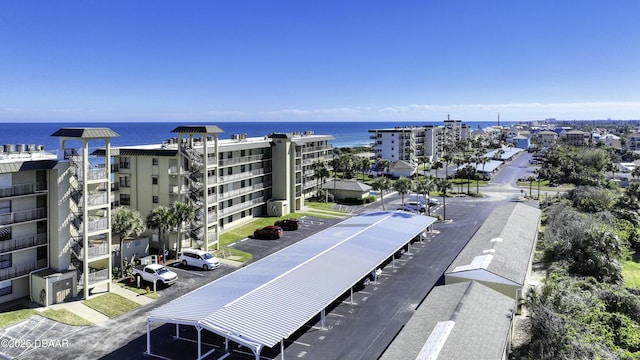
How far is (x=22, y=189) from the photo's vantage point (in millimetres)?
32750

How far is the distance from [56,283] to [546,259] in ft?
145

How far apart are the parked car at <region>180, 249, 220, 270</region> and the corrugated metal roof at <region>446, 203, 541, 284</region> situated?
857 inches

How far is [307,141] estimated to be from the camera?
78000 millimetres

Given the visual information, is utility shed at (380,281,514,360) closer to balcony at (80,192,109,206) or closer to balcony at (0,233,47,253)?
balcony at (80,192,109,206)

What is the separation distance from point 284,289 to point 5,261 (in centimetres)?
2113

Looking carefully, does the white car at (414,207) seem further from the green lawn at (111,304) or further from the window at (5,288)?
the window at (5,288)

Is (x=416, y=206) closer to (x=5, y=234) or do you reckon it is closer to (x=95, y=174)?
(x=95, y=174)

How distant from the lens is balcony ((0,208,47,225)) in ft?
105

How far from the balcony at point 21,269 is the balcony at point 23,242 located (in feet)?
4.86

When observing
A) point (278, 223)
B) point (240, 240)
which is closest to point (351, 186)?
point (278, 223)

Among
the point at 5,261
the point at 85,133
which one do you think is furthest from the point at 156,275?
the point at 85,133

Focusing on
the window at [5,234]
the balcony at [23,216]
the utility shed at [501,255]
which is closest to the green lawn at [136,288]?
the balcony at [23,216]

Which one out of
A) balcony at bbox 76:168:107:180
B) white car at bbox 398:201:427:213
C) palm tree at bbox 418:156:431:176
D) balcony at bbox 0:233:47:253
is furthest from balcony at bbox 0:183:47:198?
palm tree at bbox 418:156:431:176

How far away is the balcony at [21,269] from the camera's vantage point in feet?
105
